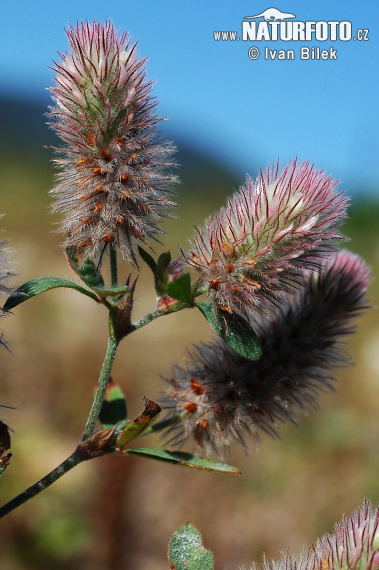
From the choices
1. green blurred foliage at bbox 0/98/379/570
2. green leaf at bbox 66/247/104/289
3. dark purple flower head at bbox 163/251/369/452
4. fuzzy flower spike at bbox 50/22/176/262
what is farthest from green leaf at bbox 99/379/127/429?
green blurred foliage at bbox 0/98/379/570

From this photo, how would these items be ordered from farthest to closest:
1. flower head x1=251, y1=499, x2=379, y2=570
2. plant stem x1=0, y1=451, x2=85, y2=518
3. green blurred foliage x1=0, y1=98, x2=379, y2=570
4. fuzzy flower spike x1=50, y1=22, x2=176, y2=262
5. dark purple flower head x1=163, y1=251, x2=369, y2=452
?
green blurred foliage x1=0, y1=98, x2=379, y2=570 < dark purple flower head x1=163, y1=251, x2=369, y2=452 < fuzzy flower spike x1=50, y1=22, x2=176, y2=262 < plant stem x1=0, y1=451, x2=85, y2=518 < flower head x1=251, y1=499, x2=379, y2=570

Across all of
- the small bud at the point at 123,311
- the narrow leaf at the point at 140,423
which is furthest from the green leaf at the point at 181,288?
the narrow leaf at the point at 140,423

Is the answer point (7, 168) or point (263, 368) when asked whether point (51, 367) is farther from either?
point (7, 168)

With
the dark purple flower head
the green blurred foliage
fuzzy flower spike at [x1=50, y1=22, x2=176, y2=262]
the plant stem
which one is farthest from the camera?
the green blurred foliage

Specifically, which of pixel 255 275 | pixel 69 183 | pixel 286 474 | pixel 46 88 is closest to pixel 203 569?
pixel 255 275

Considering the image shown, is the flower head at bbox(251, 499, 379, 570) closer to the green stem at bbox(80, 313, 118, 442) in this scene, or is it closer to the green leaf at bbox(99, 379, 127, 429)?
the green stem at bbox(80, 313, 118, 442)

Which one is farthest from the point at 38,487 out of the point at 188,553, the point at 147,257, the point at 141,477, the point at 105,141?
the point at 141,477
